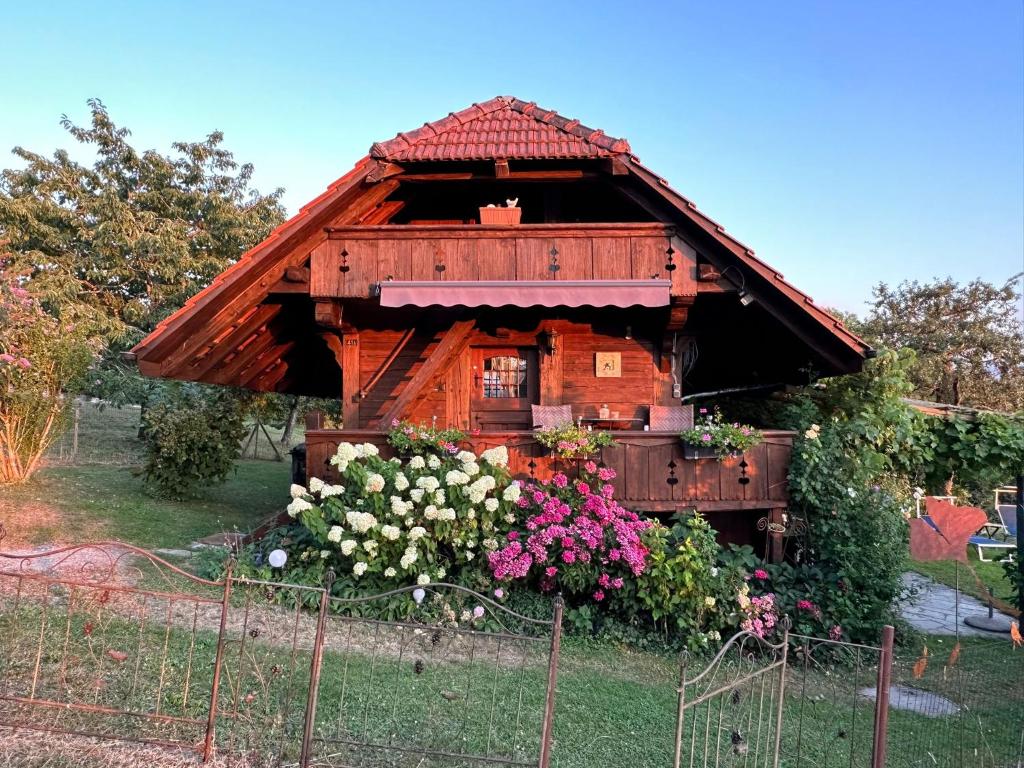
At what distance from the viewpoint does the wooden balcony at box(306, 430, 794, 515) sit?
814 cm

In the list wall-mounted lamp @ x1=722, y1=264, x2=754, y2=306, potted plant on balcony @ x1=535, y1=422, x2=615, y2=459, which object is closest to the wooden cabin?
wall-mounted lamp @ x1=722, y1=264, x2=754, y2=306

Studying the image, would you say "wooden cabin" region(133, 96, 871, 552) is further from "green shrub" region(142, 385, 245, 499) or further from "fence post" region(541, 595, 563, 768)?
"fence post" region(541, 595, 563, 768)

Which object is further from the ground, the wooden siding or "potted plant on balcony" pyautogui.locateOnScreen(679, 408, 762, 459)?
the wooden siding

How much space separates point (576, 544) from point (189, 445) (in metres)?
8.61

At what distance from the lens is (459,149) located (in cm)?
875

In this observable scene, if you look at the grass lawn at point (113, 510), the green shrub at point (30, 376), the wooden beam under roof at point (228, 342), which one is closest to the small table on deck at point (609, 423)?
the wooden beam under roof at point (228, 342)

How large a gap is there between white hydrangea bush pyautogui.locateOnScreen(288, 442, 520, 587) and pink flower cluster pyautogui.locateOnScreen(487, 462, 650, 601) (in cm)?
26

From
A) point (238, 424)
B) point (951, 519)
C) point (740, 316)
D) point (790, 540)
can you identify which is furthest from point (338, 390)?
point (951, 519)

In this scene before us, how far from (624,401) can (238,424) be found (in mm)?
7795

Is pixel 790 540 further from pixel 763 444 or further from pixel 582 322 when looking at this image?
pixel 582 322

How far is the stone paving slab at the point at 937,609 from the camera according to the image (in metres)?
9.01

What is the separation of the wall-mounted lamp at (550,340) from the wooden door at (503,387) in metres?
0.30

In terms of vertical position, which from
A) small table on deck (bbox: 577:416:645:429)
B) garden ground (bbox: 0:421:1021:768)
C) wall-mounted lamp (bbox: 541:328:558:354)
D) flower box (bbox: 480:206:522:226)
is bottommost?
garden ground (bbox: 0:421:1021:768)

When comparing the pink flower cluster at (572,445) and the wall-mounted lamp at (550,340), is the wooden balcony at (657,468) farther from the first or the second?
the wall-mounted lamp at (550,340)
